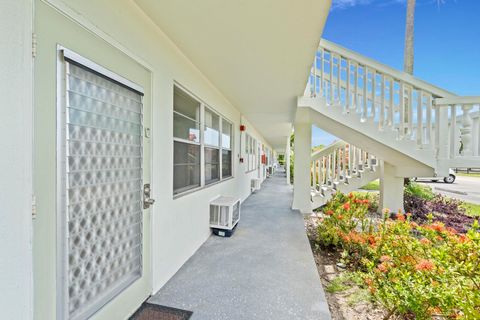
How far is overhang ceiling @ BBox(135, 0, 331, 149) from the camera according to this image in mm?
1906

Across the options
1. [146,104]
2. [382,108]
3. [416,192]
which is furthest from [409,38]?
[146,104]

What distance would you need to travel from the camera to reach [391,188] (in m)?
5.42

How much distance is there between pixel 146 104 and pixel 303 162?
4.46 metres

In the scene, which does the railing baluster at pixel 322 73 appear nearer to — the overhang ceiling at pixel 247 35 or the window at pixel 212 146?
the overhang ceiling at pixel 247 35

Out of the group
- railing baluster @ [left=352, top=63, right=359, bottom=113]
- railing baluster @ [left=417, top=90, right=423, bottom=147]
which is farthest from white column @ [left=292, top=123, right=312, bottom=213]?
railing baluster @ [left=417, top=90, right=423, bottom=147]

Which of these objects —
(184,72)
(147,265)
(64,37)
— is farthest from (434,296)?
(184,72)

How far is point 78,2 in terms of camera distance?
4.66ft

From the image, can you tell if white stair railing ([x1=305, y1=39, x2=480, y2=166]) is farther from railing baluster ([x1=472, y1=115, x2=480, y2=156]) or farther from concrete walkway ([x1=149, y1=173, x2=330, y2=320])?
concrete walkway ([x1=149, y1=173, x2=330, y2=320])

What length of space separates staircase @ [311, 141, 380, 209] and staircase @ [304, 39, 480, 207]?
972mm

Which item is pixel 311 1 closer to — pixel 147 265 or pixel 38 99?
pixel 38 99

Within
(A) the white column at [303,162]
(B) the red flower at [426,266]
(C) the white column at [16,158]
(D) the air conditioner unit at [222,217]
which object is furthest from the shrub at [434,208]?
(C) the white column at [16,158]

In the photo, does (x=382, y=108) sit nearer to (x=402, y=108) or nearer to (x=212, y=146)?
(x=402, y=108)

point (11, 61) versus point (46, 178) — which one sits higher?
point (11, 61)

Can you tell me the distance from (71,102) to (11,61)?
372 millimetres
